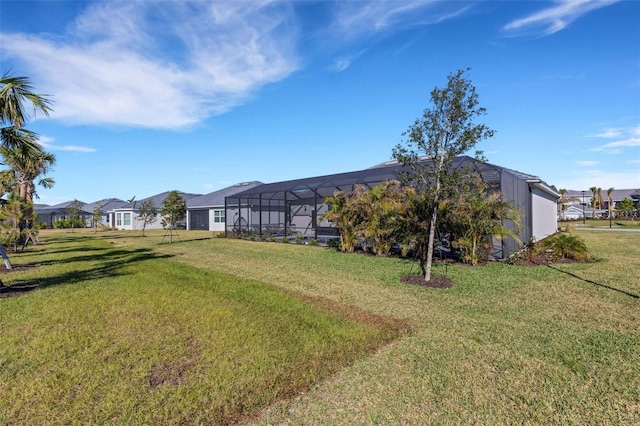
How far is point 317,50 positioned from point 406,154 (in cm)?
786

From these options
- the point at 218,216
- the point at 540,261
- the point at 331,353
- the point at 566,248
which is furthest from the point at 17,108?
the point at 218,216

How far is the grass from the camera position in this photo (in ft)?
8.38

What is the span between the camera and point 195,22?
31.5 ft

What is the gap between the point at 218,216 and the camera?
2803 centimetres

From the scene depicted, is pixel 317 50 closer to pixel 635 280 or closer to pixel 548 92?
pixel 548 92

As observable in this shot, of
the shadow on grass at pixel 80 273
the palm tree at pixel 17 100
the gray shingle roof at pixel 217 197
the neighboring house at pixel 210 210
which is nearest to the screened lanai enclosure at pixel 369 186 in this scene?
the neighboring house at pixel 210 210

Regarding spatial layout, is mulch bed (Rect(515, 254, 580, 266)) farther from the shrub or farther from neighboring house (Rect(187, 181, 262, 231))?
neighboring house (Rect(187, 181, 262, 231))

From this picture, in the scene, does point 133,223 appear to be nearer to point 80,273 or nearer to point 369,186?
point 80,273

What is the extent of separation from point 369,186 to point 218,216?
17.5 m

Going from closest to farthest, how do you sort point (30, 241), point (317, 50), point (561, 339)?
point (561, 339), point (317, 50), point (30, 241)

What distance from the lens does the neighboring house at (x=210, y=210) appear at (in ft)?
91.7

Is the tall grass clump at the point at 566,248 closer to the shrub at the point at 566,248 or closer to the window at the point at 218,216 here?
the shrub at the point at 566,248

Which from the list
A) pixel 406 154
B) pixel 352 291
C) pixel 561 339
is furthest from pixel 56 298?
pixel 561 339

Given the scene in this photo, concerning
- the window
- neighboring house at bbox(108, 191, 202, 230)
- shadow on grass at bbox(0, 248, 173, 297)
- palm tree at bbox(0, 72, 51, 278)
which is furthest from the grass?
neighboring house at bbox(108, 191, 202, 230)
